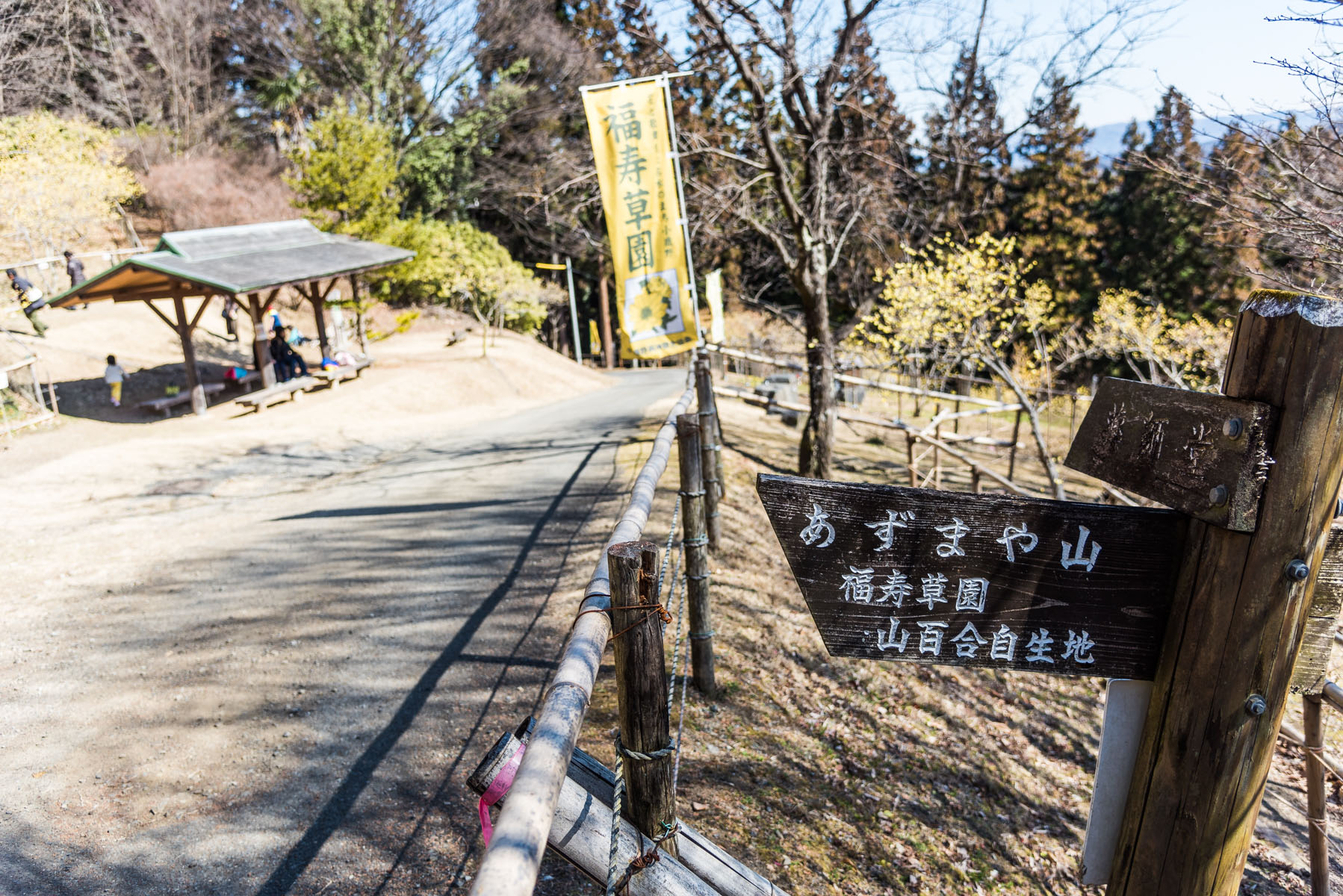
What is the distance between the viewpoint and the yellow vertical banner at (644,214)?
6.32 metres

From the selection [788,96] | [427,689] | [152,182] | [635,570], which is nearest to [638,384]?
[788,96]

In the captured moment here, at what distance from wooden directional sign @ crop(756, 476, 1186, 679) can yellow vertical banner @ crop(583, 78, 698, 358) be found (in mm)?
4697

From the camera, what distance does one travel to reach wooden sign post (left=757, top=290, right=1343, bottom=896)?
1413 millimetres

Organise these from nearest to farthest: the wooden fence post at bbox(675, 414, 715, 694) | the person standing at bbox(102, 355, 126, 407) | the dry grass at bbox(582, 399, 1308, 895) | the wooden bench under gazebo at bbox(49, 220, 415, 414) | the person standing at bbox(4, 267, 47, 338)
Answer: the dry grass at bbox(582, 399, 1308, 895), the wooden fence post at bbox(675, 414, 715, 694), the wooden bench under gazebo at bbox(49, 220, 415, 414), the person standing at bbox(102, 355, 126, 407), the person standing at bbox(4, 267, 47, 338)

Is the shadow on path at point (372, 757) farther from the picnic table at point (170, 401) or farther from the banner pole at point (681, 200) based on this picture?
the picnic table at point (170, 401)

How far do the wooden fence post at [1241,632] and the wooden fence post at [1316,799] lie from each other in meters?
1.44

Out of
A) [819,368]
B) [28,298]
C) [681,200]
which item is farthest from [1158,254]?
[28,298]

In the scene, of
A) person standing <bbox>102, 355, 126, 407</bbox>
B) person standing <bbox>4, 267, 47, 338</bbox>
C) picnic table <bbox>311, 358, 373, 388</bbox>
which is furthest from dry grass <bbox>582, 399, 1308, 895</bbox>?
person standing <bbox>4, 267, 47, 338</bbox>

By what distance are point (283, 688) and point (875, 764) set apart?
11.5 feet

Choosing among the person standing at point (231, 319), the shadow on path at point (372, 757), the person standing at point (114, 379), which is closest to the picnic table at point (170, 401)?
the person standing at point (114, 379)

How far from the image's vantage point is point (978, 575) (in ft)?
5.62

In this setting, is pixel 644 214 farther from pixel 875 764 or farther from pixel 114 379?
pixel 114 379

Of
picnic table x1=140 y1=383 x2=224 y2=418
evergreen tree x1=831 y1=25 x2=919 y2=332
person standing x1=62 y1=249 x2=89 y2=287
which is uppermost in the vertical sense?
evergreen tree x1=831 y1=25 x2=919 y2=332

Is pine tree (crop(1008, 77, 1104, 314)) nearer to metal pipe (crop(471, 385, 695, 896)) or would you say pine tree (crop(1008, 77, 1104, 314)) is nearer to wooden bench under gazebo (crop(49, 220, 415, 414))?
wooden bench under gazebo (crop(49, 220, 415, 414))
